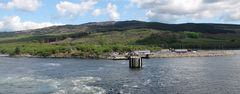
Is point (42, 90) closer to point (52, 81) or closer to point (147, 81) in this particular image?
point (52, 81)

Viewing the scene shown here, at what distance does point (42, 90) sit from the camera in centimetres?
10044

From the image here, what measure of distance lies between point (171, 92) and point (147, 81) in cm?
2371

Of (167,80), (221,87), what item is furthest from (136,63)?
(221,87)

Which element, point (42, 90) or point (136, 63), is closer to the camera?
point (42, 90)

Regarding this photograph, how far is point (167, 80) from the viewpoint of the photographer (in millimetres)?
124250

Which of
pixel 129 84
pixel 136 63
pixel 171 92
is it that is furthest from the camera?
pixel 136 63

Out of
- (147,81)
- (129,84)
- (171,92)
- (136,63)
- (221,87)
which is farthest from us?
(136,63)

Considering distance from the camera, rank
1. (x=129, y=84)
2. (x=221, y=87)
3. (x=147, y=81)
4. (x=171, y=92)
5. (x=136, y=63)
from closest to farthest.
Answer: (x=171, y=92), (x=221, y=87), (x=129, y=84), (x=147, y=81), (x=136, y=63)

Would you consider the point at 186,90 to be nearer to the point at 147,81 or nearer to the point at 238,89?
the point at 238,89

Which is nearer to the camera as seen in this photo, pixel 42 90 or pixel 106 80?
pixel 42 90

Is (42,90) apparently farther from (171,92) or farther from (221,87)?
(221,87)

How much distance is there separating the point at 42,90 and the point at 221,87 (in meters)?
42.4

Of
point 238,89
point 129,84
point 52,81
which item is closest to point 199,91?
point 238,89

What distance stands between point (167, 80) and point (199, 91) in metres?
24.3
